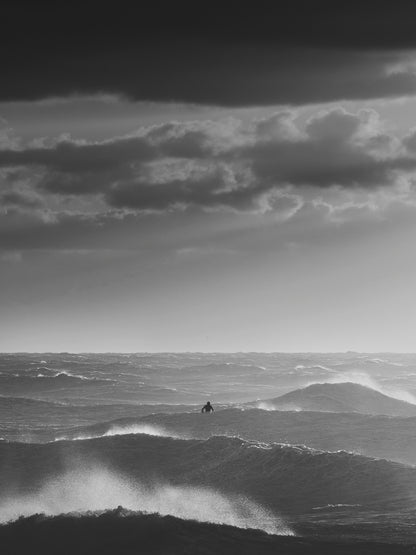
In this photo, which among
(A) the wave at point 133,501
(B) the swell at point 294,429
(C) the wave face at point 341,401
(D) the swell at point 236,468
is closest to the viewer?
(A) the wave at point 133,501

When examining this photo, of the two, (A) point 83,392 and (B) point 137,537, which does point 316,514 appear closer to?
(B) point 137,537

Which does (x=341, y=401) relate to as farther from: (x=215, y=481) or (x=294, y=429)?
(x=215, y=481)

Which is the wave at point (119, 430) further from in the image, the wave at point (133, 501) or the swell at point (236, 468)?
the wave at point (133, 501)

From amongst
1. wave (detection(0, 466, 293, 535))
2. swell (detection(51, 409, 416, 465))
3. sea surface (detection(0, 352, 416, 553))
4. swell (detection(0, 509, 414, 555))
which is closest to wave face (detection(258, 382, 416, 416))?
sea surface (detection(0, 352, 416, 553))

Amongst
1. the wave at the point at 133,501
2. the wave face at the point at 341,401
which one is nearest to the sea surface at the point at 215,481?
the wave at the point at 133,501

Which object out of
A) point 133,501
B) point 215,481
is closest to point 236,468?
point 215,481

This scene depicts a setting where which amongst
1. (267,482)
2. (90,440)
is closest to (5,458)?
(90,440)
